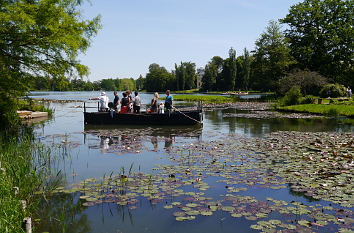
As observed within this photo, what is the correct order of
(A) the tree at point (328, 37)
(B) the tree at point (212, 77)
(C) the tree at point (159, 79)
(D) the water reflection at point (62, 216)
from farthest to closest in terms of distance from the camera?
(C) the tree at point (159, 79) < (B) the tree at point (212, 77) < (A) the tree at point (328, 37) < (D) the water reflection at point (62, 216)

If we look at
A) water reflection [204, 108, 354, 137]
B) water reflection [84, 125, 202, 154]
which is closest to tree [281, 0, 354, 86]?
water reflection [204, 108, 354, 137]

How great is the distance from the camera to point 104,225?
6078mm

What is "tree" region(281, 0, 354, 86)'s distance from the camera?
5767 cm

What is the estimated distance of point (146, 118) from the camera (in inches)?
902

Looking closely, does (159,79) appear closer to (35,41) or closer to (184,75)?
(184,75)

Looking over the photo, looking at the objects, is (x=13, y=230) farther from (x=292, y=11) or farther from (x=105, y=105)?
(x=292, y=11)

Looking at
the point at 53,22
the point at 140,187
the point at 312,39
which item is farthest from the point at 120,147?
the point at 312,39

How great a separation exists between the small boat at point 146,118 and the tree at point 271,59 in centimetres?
4481

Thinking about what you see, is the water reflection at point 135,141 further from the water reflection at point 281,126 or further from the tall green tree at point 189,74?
the tall green tree at point 189,74

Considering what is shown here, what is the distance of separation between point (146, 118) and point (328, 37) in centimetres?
4804

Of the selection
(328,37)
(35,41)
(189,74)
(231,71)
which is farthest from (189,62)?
(35,41)

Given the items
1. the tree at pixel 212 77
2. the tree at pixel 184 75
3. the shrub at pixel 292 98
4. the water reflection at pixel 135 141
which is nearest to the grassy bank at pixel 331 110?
the shrub at pixel 292 98

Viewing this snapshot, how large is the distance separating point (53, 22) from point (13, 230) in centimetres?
1396

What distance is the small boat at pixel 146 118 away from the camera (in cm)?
2277
